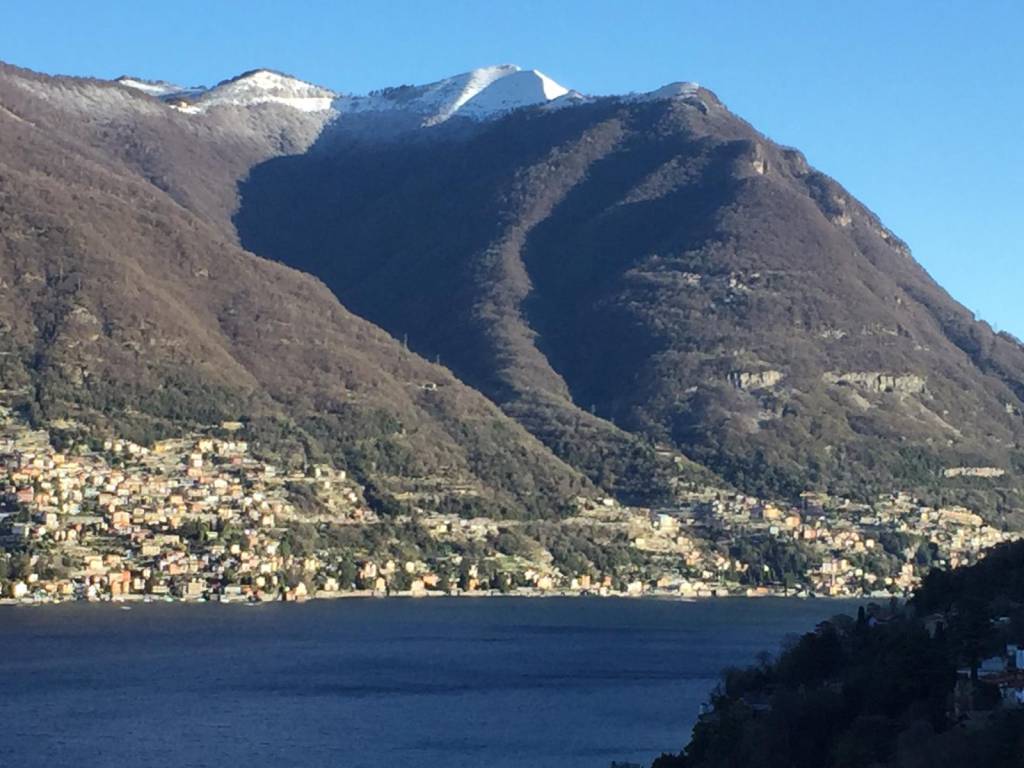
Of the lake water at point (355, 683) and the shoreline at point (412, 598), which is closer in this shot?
the lake water at point (355, 683)

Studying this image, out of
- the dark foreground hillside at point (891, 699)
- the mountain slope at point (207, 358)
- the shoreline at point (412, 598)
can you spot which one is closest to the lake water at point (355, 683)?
the shoreline at point (412, 598)

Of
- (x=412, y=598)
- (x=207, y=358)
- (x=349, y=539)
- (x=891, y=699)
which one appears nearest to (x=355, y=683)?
(x=891, y=699)

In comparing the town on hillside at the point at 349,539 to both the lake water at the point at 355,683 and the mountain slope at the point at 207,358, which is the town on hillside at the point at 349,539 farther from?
the lake water at the point at 355,683

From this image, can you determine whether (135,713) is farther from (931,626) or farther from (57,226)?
(57,226)

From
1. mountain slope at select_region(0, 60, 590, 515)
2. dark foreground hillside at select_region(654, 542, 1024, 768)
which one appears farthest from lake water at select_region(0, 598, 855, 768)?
mountain slope at select_region(0, 60, 590, 515)

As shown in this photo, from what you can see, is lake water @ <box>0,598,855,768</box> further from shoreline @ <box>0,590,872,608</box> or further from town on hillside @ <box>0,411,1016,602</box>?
town on hillside @ <box>0,411,1016,602</box>

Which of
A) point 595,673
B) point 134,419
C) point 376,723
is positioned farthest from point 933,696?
point 134,419
